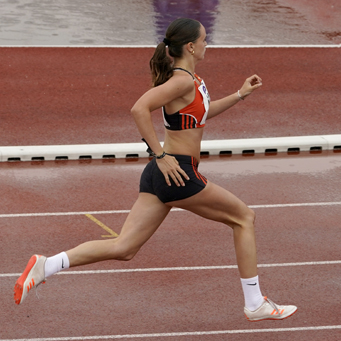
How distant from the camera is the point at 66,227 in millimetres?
6961

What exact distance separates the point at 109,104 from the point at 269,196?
3.77 m

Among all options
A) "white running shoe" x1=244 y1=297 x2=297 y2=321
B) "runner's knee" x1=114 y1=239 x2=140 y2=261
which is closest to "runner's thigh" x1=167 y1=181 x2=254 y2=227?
"runner's knee" x1=114 y1=239 x2=140 y2=261

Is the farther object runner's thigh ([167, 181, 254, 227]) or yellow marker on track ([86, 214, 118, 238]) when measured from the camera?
yellow marker on track ([86, 214, 118, 238])

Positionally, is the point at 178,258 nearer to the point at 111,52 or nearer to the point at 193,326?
the point at 193,326

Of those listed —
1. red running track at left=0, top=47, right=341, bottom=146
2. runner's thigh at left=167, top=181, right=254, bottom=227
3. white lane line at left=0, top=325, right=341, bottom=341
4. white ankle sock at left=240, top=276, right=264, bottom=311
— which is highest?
runner's thigh at left=167, top=181, right=254, bottom=227

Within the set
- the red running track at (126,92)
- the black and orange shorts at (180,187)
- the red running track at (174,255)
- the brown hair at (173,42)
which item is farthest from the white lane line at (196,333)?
the red running track at (126,92)

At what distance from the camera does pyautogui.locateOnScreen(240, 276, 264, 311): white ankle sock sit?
15.8 ft

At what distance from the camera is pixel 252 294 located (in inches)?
189

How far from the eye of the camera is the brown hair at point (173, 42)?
4496mm

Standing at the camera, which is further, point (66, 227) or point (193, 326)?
point (66, 227)

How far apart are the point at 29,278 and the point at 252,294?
1.49 m

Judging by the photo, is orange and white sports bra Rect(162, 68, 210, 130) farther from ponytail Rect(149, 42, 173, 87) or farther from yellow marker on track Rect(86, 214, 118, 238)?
yellow marker on track Rect(86, 214, 118, 238)

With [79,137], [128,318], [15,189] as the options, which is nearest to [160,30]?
[79,137]

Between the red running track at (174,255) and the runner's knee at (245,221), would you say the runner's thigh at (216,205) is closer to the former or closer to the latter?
the runner's knee at (245,221)
